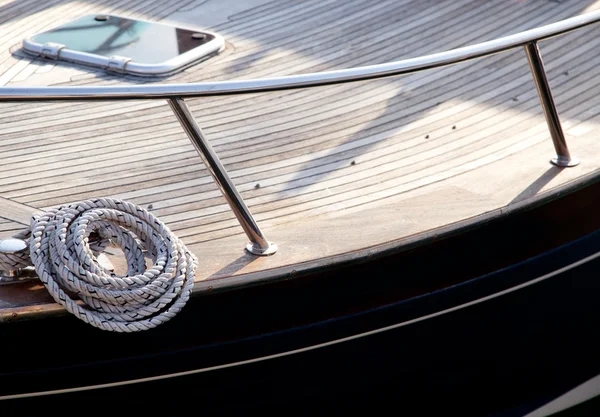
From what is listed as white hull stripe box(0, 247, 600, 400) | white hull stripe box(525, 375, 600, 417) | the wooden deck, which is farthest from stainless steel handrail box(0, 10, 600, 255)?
white hull stripe box(525, 375, 600, 417)

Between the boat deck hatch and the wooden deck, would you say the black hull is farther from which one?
the boat deck hatch

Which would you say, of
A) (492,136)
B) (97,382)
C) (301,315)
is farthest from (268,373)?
(492,136)

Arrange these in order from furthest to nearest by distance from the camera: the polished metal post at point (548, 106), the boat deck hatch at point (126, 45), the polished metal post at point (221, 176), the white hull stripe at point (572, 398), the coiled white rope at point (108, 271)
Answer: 1. the boat deck hatch at point (126, 45)
2. the white hull stripe at point (572, 398)
3. the polished metal post at point (548, 106)
4. the polished metal post at point (221, 176)
5. the coiled white rope at point (108, 271)

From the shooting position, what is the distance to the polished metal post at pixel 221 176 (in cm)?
195

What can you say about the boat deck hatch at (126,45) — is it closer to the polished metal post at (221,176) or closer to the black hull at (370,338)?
the polished metal post at (221,176)

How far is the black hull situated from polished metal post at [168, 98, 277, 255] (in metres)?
0.13

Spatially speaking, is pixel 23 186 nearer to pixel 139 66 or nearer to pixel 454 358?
pixel 139 66

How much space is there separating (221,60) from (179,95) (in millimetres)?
1490

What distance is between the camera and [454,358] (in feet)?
7.86

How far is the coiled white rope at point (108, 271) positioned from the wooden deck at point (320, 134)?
110 mm

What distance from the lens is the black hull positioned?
1.98 meters

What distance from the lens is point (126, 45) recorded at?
132 inches

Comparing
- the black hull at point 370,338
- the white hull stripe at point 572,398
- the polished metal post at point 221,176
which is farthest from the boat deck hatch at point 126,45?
the white hull stripe at point 572,398

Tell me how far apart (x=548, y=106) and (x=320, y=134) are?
31.6 inches
